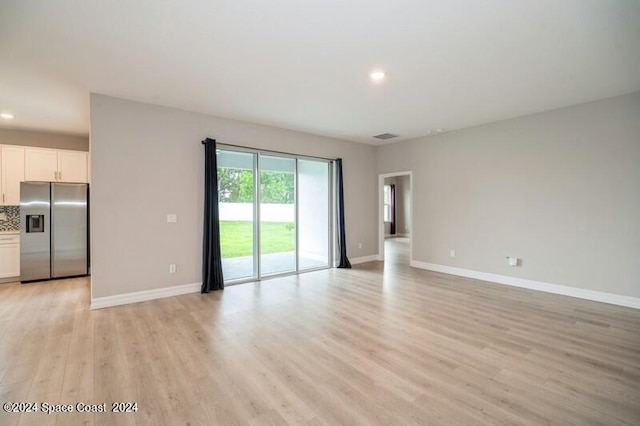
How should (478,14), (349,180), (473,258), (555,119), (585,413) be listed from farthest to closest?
(349,180), (473,258), (555,119), (478,14), (585,413)

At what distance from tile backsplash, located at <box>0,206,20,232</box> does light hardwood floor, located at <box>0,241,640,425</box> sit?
2.03 m

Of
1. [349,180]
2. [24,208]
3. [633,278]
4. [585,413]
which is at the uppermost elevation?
[349,180]

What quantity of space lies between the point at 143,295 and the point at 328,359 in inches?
125

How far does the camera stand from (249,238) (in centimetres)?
Answer: 543

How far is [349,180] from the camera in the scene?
276 inches

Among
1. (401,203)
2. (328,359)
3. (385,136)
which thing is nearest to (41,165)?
(328,359)

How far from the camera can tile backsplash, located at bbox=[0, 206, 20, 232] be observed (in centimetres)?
567

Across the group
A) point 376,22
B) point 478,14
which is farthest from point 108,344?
point 478,14

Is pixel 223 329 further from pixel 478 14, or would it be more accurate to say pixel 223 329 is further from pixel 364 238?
pixel 364 238

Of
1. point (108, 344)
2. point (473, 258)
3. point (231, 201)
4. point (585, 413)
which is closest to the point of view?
A: point (585, 413)

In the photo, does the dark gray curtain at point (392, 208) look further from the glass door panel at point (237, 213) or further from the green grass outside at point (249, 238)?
the glass door panel at point (237, 213)

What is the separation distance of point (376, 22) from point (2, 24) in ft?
10.4

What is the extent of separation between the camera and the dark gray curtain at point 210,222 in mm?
4781

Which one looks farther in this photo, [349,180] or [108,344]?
[349,180]
